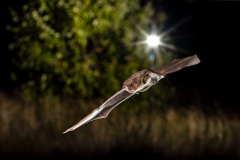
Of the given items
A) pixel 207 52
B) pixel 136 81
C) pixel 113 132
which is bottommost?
pixel 136 81

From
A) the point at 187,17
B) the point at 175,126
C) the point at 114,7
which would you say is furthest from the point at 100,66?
the point at 187,17

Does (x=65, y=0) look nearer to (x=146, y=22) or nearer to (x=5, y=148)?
(x=146, y=22)

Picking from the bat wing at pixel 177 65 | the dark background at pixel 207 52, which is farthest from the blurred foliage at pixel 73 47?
the bat wing at pixel 177 65

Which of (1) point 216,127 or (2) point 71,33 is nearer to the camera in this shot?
(1) point 216,127

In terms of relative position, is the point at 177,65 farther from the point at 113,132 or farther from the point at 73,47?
the point at 73,47

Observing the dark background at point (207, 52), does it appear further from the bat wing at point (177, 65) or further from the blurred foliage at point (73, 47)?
the bat wing at point (177, 65)

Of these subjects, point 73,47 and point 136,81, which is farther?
point 73,47

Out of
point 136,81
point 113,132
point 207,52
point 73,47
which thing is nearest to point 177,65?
point 136,81
